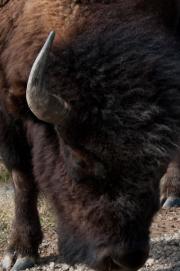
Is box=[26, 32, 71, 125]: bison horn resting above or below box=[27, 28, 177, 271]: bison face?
above

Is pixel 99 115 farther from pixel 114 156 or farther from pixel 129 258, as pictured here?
pixel 129 258

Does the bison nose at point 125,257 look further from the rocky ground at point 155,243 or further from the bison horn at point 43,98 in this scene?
the rocky ground at point 155,243

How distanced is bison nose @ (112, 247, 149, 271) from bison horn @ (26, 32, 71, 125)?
963mm

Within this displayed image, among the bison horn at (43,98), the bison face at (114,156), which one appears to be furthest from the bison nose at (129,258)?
the bison horn at (43,98)

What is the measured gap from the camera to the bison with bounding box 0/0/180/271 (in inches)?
200

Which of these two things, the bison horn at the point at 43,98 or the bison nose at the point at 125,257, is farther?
the bison nose at the point at 125,257

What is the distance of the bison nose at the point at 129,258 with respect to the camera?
16.5 ft

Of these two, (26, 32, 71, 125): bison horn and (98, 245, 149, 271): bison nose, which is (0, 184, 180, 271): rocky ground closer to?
(98, 245, 149, 271): bison nose

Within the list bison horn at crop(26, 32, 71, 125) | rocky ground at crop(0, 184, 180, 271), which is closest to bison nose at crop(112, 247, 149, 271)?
bison horn at crop(26, 32, 71, 125)

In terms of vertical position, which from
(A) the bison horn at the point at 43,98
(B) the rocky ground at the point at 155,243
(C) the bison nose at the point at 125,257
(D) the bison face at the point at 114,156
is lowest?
(B) the rocky ground at the point at 155,243

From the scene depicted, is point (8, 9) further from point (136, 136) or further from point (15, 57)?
point (136, 136)

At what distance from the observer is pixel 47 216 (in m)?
7.92

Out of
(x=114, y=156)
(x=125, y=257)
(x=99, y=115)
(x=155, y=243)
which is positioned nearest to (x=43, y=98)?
(x=99, y=115)

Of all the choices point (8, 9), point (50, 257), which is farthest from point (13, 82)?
point (50, 257)
